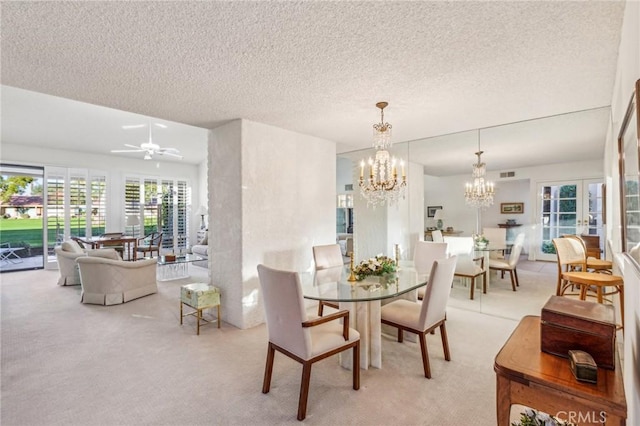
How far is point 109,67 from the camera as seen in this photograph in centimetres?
225

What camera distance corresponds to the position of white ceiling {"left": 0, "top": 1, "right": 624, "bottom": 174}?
5.44 feet

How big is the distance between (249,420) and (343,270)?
5.71 feet

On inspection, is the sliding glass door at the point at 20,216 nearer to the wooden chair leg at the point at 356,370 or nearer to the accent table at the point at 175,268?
the accent table at the point at 175,268

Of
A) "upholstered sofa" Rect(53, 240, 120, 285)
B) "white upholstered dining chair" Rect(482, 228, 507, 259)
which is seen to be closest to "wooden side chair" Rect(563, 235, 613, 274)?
"white upholstered dining chair" Rect(482, 228, 507, 259)

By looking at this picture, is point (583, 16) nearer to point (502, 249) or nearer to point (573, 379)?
point (573, 379)

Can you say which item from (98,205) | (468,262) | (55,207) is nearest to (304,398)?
(468,262)

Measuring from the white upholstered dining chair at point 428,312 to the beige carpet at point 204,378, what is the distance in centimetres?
31

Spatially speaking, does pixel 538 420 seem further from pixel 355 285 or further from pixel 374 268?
pixel 374 268

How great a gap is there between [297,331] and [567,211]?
3.77 m

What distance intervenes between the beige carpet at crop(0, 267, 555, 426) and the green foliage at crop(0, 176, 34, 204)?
469cm

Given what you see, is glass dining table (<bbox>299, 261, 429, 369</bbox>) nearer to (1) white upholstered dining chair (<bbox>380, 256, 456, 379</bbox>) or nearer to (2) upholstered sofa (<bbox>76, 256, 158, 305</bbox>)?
(1) white upholstered dining chair (<bbox>380, 256, 456, 379</bbox>)

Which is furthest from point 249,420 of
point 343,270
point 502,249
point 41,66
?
point 502,249

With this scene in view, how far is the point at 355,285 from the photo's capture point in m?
2.67

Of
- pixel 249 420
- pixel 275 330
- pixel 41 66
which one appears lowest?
pixel 249 420
